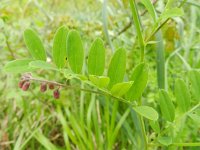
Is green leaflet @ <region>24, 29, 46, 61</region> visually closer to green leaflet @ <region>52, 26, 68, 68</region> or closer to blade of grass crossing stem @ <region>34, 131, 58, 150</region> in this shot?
green leaflet @ <region>52, 26, 68, 68</region>

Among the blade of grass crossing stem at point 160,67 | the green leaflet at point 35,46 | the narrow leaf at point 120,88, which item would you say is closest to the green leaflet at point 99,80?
the narrow leaf at point 120,88

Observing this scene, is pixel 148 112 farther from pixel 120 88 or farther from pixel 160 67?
pixel 160 67

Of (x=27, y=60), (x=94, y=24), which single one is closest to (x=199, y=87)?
(x=27, y=60)

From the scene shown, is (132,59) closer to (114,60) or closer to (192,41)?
(192,41)

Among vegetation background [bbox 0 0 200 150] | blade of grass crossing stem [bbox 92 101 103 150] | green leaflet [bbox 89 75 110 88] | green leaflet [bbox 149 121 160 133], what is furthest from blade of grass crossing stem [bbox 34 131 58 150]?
green leaflet [bbox 89 75 110 88]

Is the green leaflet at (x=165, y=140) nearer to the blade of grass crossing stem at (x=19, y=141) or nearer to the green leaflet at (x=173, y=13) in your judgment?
the green leaflet at (x=173, y=13)

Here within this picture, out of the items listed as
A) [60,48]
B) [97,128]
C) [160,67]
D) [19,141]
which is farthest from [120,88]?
[19,141]
